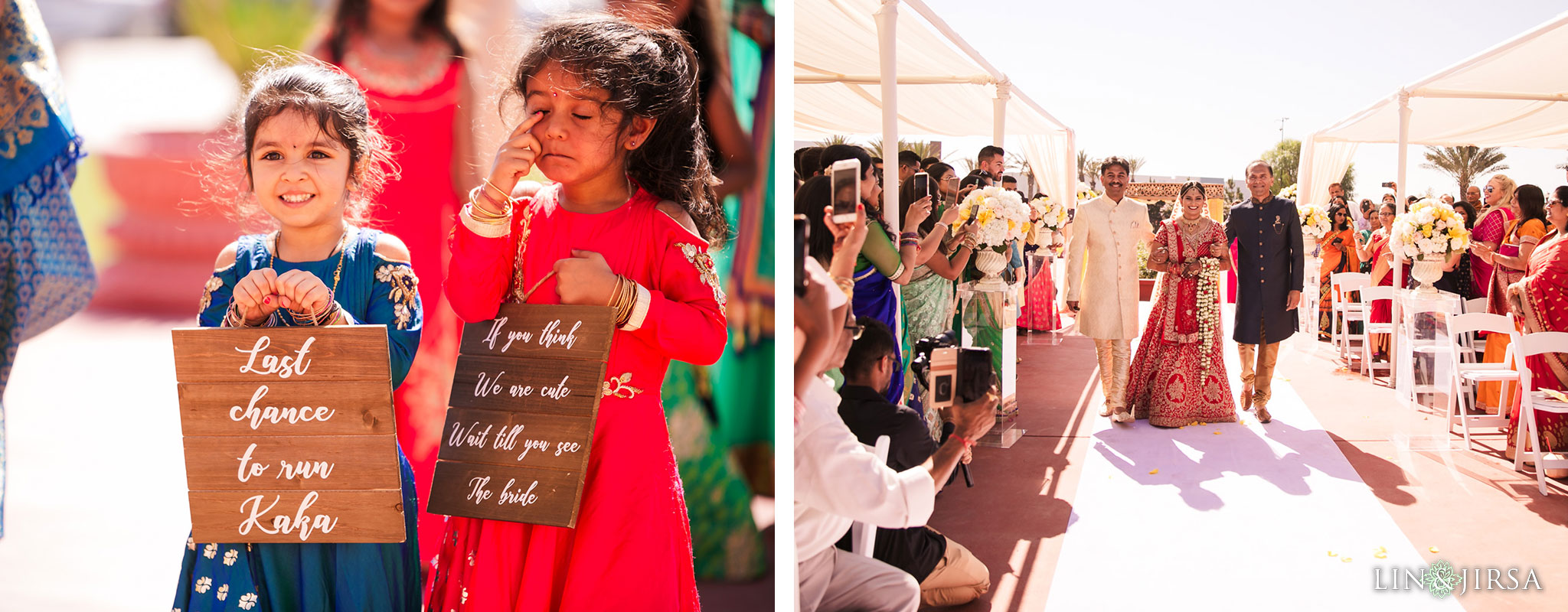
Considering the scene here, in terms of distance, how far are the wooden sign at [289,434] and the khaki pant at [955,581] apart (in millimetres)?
1774

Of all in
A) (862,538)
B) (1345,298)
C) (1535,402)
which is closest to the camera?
(862,538)

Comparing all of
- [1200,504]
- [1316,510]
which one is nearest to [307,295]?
[1200,504]

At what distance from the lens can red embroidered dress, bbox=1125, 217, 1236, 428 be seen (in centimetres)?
504

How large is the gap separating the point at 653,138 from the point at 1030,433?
13.8 feet

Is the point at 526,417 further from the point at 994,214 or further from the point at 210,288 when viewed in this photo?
the point at 994,214

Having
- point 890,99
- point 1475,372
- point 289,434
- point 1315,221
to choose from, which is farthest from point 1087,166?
point 289,434

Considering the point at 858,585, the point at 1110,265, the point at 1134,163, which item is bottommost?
the point at 858,585

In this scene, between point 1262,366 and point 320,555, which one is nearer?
point 320,555

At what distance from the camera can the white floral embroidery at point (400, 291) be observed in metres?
1.42

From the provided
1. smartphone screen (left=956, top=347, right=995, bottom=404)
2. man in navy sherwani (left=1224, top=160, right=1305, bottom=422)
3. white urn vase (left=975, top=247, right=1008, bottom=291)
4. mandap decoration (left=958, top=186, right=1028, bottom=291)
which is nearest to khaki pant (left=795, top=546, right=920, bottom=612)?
smartphone screen (left=956, top=347, right=995, bottom=404)

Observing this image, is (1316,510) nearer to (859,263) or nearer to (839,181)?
(859,263)

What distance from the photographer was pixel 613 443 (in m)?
1.33

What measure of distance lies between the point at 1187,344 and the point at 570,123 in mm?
4770

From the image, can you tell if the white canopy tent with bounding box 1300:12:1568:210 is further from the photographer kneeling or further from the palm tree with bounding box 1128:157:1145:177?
the photographer kneeling
